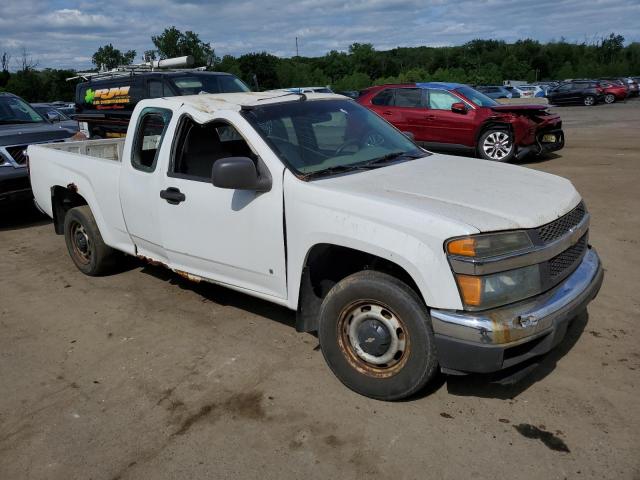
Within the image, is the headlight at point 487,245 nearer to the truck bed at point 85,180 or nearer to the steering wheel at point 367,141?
the steering wheel at point 367,141

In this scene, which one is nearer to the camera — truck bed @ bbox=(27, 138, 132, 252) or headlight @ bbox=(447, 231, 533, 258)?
headlight @ bbox=(447, 231, 533, 258)

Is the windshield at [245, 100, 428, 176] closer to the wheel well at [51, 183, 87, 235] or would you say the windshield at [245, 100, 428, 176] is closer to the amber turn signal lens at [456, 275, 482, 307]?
the amber turn signal lens at [456, 275, 482, 307]

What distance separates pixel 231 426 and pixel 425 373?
113 centimetres

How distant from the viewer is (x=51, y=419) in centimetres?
344

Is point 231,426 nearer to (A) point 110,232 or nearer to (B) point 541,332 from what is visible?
(B) point 541,332

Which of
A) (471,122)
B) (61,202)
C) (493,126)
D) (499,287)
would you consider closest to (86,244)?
(61,202)

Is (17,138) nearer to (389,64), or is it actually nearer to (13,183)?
(13,183)

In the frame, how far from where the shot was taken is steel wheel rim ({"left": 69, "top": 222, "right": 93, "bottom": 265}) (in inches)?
231

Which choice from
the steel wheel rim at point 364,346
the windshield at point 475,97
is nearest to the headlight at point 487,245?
the steel wheel rim at point 364,346

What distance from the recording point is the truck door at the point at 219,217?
12.5 feet

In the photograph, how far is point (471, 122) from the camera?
1202 centimetres

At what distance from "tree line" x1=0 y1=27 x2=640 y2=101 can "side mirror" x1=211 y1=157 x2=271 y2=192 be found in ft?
189

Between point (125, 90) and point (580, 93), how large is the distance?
30074mm

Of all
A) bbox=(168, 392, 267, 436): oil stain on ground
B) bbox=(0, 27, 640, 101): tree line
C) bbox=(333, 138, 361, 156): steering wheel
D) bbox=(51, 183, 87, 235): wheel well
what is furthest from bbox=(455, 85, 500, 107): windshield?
bbox=(0, 27, 640, 101): tree line
